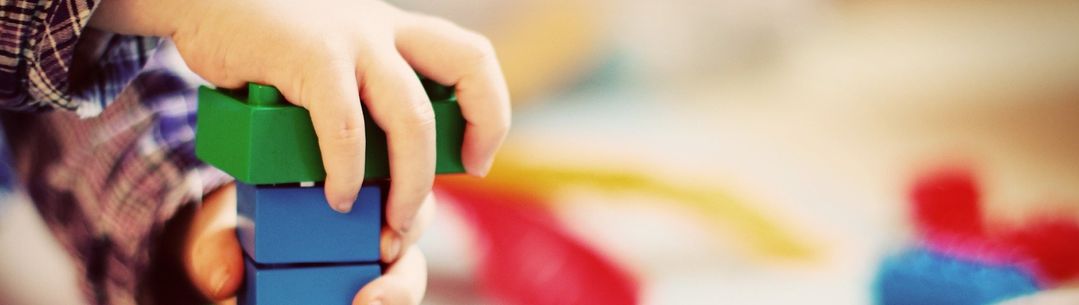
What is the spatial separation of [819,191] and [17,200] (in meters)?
0.82

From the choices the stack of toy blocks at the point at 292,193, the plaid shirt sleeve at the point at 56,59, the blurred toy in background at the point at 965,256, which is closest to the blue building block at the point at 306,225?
the stack of toy blocks at the point at 292,193

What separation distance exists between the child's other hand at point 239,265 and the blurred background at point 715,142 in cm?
50

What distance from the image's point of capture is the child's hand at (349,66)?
0.58m

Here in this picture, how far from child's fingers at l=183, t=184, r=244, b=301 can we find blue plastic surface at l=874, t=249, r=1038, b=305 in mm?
782

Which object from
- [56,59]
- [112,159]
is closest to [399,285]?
[56,59]

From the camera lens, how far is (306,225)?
2.00ft

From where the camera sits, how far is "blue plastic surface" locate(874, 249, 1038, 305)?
1.29 meters

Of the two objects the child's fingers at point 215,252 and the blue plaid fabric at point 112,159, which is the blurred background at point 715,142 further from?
the child's fingers at point 215,252

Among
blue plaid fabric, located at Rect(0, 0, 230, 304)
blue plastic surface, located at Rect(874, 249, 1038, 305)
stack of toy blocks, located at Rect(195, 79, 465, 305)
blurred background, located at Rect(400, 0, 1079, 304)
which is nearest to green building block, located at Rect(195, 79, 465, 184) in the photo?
stack of toy blocks, located at Rect(195, 79, 465, 305)

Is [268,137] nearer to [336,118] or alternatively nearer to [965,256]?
[336,118]

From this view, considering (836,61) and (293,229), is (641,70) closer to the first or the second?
(836,61)

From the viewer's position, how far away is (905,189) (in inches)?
52.4

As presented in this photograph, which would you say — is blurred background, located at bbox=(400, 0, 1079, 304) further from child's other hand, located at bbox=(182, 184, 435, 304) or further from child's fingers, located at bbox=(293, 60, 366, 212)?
child's fingers, located at bbox=(293, 60, 366, 212)

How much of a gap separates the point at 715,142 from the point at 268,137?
0.76m
